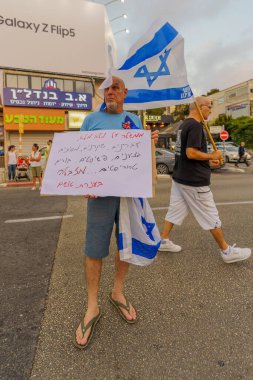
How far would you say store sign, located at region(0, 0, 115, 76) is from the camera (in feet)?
66.0

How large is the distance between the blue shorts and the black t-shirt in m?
1.32

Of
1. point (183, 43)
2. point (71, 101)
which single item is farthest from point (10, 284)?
point (71, 101)

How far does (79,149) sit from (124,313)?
135cm

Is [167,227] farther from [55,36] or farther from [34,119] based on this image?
[55,36]

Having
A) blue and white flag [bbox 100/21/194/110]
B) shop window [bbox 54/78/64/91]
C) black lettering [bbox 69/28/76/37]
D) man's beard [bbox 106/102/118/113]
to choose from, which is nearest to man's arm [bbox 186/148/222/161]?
blue and white flag [bbox 100/21/194/110]

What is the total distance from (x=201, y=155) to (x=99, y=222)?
4.76 feet

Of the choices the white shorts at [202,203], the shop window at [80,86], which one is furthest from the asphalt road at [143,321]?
the shop window at [80,86]

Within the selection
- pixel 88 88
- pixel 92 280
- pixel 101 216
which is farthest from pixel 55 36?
pixel 92 280

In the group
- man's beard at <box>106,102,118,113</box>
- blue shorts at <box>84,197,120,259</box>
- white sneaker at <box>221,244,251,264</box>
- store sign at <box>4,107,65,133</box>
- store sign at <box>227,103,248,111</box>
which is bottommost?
white sneaker at <box>221,244,251,264</box>

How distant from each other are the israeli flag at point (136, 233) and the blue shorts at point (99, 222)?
0.08 m

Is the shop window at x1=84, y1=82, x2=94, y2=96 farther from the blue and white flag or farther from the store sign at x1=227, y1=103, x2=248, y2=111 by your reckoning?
the store sign at x1=227, y1=103, x2=248, y2=111

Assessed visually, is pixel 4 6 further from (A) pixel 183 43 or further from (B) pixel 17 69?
(A) pixel 183 43

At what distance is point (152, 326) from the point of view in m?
2.21

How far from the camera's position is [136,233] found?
2266 millimetres
